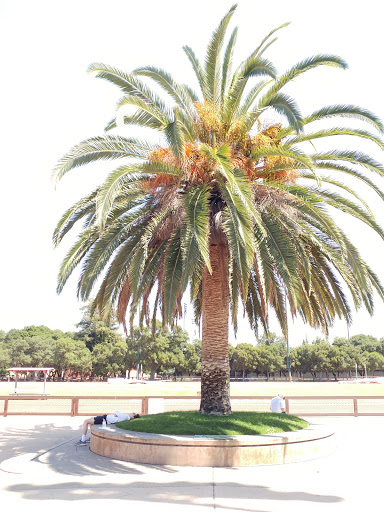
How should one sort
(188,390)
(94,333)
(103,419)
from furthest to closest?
(94,333)
(188,390)
(103,419)

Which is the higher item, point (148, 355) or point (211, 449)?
point (148, 355)

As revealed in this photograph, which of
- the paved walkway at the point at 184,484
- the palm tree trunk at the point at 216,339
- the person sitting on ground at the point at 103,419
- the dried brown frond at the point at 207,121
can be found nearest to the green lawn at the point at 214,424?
the person sitting on ground at the point at 103,419

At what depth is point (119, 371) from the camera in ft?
269

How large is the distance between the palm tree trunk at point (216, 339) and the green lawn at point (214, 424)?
0.47 m

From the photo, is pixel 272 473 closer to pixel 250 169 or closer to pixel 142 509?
pixel 142 509

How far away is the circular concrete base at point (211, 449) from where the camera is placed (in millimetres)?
9477

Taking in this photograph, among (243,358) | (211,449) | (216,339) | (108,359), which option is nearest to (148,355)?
(108,359)

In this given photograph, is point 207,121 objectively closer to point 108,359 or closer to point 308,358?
point 108,359

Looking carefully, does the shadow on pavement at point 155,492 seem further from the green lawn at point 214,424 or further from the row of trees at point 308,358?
the row of trees at point 308,358

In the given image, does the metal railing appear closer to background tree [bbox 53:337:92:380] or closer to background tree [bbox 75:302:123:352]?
background tree [bbox 53:337:92:380]

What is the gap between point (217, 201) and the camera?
12.0 meters

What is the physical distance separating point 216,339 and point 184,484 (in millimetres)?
4631

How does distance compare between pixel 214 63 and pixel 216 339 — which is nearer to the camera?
pixel 214 63

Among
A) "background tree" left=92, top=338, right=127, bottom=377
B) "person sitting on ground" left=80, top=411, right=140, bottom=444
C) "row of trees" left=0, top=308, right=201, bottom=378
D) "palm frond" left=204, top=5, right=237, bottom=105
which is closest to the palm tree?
"palm frond" left=204, top=5, right=237, bottom=105
